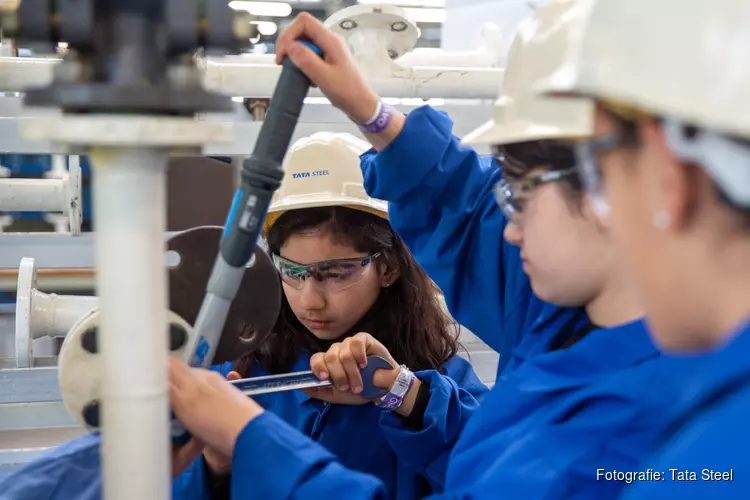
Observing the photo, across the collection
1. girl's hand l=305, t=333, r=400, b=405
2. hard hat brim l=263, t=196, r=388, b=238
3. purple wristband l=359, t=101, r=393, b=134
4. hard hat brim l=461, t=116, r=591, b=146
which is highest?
hard hat brim l=461, t=116, r=591, b=146

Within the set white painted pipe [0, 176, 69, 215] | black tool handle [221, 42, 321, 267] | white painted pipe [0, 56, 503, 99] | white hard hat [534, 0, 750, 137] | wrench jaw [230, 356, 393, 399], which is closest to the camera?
white hard hat [534, 0, 750, 137]

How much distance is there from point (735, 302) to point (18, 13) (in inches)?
19.8

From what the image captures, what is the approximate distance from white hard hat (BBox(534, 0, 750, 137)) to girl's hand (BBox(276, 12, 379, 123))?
398 millimetres

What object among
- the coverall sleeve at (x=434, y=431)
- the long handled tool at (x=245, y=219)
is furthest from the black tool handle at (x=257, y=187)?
the coverall sleeve at (x=434, y=431)

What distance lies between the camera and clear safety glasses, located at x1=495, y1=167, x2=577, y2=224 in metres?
0.77

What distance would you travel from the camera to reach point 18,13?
471mm

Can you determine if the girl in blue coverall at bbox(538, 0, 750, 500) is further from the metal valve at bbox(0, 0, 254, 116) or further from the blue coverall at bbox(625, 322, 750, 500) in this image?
the metal valve at bbox(0, 0, 254, 116)

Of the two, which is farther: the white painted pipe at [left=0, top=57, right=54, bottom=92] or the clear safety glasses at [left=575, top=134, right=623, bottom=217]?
the white painted pipe at [left=0, top=57, right=54, bottom=92]

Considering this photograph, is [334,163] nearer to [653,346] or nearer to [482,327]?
[482,327]

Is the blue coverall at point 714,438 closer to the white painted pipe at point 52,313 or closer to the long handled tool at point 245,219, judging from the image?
the long handled tool at point 245,219

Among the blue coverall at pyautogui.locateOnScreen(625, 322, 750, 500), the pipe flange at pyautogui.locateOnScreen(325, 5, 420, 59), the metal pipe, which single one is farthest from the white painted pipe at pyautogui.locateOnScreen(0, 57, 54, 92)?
the blue coverall at pyautogui.locateOnScreen(625, 322, 750, 500)

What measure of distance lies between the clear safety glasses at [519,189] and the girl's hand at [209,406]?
0.37m

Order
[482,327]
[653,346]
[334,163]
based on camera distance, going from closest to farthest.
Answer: [653,346] < [482,327] < [334,163]

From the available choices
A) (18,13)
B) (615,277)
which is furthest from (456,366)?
(18,13)
